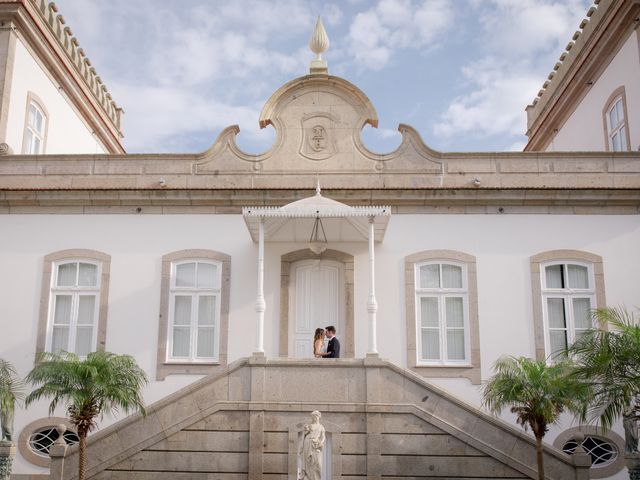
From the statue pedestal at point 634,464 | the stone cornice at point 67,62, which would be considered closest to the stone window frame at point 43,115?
the stone cornice at point 67,62

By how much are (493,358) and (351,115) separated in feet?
18.7

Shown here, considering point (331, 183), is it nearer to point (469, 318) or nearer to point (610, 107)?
point (469, 318)

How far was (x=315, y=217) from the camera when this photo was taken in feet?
46.0

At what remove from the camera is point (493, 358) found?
15.2 meters

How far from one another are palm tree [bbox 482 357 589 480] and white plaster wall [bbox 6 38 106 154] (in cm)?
1185

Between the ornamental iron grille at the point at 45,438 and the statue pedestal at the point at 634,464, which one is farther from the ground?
the ornamental iron grille at the point at 45,438

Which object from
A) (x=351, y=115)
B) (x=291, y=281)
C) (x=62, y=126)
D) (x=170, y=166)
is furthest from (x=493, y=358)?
(x=62, y=126)

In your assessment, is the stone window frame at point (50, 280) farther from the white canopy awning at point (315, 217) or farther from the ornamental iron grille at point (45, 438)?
the white canopy awning at point (315, 217)

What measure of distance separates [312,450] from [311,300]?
4.40 m

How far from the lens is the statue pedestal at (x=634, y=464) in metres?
12.8

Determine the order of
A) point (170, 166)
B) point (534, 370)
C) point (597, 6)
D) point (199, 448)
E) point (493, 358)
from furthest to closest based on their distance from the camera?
1. point (597, 6)
2. point (170, 166)
3. point (493, 358)
4. point (199, 448)
5. point (534, 370)

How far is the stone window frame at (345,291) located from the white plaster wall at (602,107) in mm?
6812

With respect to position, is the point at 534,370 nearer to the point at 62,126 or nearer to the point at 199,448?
the point at 199,448

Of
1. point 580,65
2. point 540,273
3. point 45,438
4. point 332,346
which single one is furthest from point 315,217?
point 580,65
